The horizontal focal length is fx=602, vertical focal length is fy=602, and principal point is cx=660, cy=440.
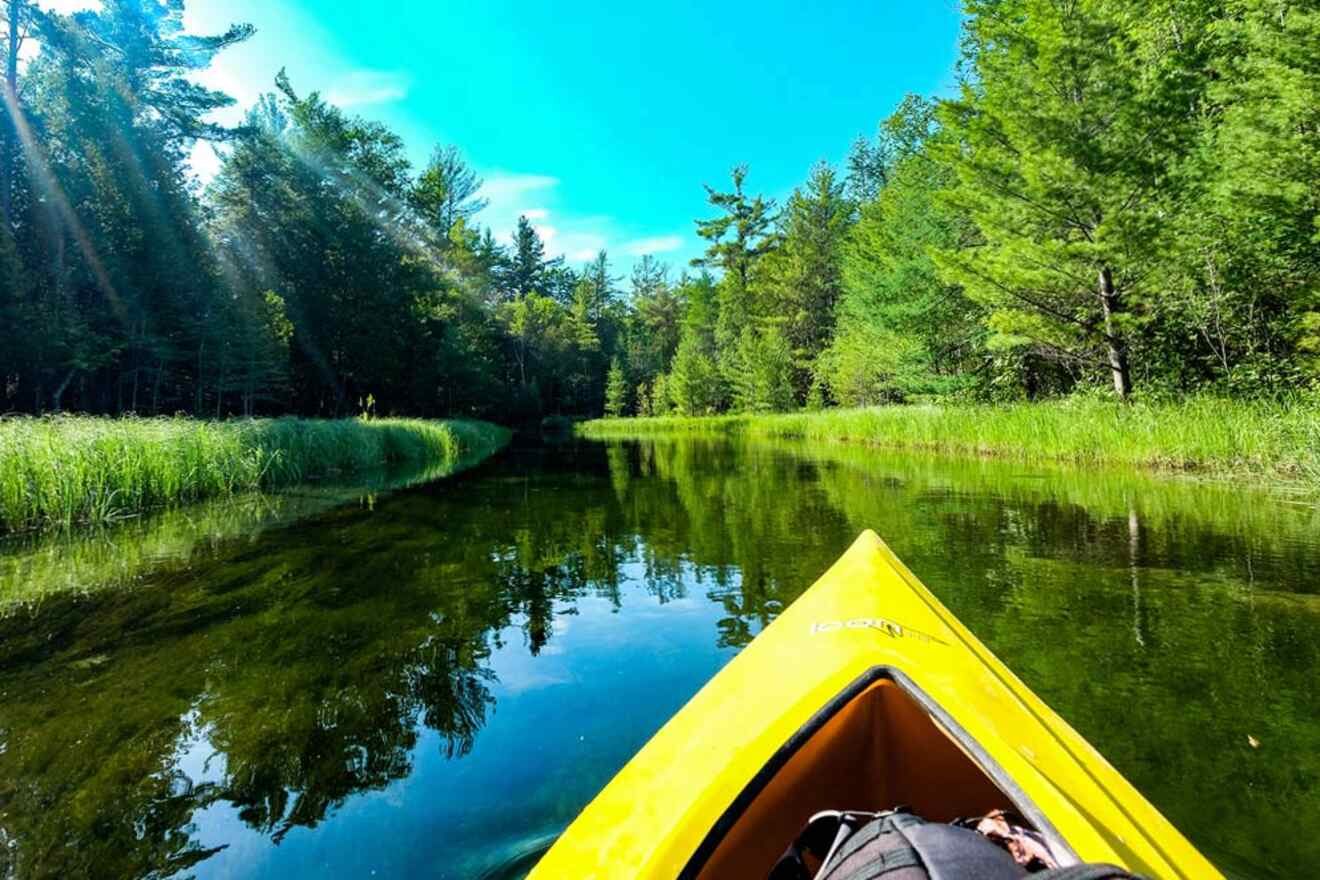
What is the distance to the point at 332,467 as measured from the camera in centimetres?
1323

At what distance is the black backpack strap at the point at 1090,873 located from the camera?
0.70 m

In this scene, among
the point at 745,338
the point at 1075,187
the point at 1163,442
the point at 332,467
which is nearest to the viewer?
the point at 1163,442

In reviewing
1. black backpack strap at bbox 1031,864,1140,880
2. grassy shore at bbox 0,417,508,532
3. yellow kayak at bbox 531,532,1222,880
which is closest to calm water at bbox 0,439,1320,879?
yellow kayak at bbox 531,532,1222,880

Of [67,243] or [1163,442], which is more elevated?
[67,243]

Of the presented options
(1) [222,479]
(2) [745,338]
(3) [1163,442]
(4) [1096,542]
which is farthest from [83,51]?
(2) [745,338]

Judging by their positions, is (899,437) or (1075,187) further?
(899,437)

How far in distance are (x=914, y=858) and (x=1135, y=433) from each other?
422 inches

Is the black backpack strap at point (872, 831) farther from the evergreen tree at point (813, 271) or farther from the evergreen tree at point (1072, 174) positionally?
the evergreen tree at point (813, 271)

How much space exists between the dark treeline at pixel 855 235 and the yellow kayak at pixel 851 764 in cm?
1108

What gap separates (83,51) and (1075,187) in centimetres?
2412

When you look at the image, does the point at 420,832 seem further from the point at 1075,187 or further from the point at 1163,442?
the point at 1075,187

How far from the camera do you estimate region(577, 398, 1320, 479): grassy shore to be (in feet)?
23.7

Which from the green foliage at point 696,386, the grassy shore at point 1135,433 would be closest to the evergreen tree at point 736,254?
the green foliage at point 696,386

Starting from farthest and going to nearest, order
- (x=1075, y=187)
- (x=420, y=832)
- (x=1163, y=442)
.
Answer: (x=1075, y=187) → (x=1163, y=442) → (x=420, y=832)
